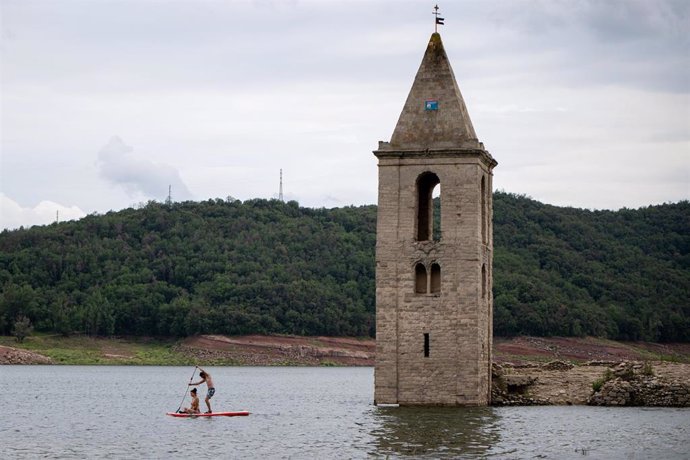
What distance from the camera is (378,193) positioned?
1740 inches

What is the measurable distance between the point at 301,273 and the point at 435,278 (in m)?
84.8

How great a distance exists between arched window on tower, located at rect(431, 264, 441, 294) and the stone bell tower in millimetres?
70

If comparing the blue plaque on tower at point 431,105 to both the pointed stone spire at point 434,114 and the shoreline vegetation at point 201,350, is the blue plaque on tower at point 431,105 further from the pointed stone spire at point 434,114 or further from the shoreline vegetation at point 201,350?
the shoreline vegetation at point 201,350

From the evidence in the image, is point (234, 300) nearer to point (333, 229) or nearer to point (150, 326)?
point (150, 326)

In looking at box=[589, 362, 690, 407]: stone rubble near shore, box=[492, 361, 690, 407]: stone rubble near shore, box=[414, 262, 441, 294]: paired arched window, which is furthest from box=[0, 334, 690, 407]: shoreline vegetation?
box=[414, 262, 441, 294]: paired arched window

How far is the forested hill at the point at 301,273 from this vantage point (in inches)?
4286

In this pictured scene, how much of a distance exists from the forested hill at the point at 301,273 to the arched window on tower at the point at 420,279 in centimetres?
5672

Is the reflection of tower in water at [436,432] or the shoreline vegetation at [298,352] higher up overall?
the shoreline vegetation at [298,352]

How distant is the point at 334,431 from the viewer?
40625mm

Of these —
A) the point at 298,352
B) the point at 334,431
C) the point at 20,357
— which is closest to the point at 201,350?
the point at 298,352

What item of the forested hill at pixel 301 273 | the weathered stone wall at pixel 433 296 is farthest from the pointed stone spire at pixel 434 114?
the forested hill at pixel 301 273

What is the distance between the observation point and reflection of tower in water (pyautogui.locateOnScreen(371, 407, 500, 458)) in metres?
34.0

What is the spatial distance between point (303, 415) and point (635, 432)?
551 inches

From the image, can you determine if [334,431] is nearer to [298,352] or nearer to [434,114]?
[434,114]
